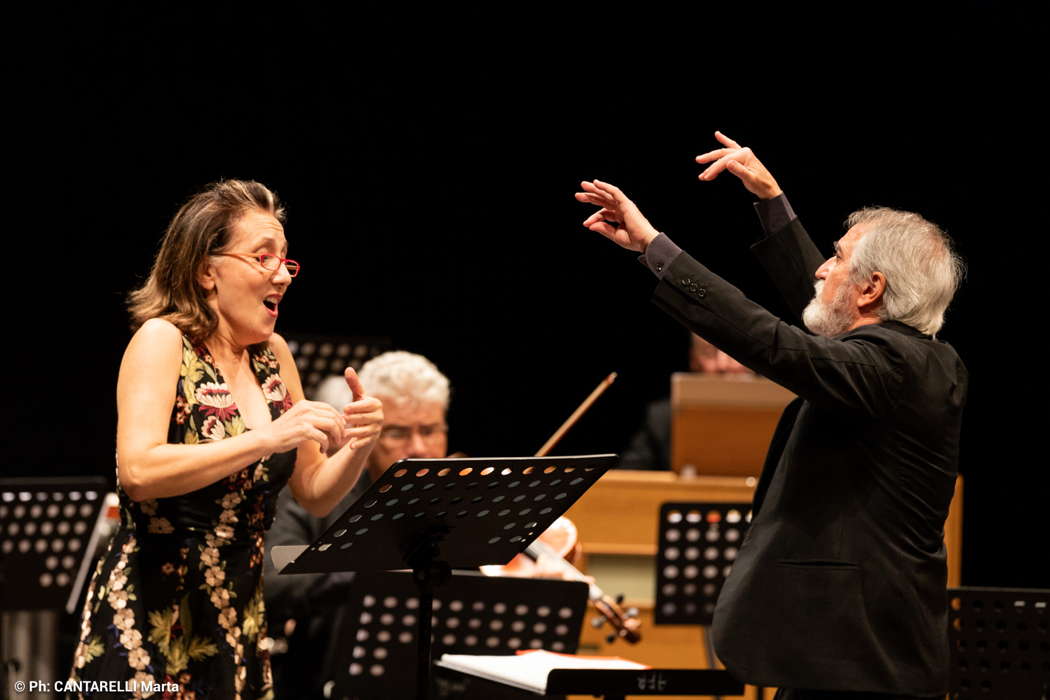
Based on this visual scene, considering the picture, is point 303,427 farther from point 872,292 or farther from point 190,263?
point 872,292

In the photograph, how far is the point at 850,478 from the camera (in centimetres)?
249

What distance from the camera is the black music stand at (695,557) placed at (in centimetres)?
396

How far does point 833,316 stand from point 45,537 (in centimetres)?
258

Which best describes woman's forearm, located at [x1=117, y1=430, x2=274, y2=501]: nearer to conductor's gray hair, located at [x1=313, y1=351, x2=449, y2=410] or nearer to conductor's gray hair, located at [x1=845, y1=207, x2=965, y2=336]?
conductor's gray hair, located at [x1=845, y1=207, x2=965, y2=336]

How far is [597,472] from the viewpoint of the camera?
8.38ft

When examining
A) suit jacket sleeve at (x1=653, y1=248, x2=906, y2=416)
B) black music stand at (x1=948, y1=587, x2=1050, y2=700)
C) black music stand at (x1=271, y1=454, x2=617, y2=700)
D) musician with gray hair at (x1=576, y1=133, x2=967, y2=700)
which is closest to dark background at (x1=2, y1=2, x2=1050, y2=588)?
black music stand at (x1=948, y1=587, x2=1050, y2=700)

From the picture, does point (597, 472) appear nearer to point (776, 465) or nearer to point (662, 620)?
A: point (776, 465)

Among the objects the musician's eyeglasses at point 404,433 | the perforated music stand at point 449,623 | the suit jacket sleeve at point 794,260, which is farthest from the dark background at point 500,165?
the suit jacket sleeve at point 794,260

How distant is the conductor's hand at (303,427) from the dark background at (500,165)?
427cm

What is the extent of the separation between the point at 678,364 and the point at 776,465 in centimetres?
427

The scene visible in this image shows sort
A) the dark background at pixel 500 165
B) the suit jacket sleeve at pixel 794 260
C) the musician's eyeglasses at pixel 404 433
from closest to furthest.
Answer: the suit jacket sleeve at pixel 794 260
the musician's eyeglasses at pixel 404 433
the dark background at pixel 500 165

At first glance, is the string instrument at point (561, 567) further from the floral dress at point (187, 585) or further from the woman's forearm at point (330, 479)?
the floral dress at point (187, 585)

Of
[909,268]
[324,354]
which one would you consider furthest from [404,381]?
[909,268]

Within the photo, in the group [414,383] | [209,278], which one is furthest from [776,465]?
[414,383]
